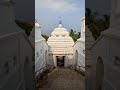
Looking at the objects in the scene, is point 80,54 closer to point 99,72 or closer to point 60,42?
point 60,42

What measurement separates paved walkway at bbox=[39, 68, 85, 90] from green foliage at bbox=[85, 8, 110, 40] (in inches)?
66.1

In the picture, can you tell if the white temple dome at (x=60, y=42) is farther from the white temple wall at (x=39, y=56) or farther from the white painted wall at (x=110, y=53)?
the white painted wall at (x=110, y=53)

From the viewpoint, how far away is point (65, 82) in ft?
22.0

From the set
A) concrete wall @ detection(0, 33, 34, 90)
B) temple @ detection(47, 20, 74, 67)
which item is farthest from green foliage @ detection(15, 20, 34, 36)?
temple @ detection(47, 20, 74, 67)

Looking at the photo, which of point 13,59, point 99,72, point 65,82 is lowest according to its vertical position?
point 65,82

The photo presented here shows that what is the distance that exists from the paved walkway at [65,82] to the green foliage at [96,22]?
1678mm

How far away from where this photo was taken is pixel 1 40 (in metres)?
3.16

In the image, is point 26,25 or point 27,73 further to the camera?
point 27,73

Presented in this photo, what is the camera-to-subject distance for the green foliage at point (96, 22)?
479cm

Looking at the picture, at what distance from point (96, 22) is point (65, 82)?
2.23 meters

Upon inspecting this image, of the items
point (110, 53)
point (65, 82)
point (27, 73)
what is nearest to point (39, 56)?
point (65, 82)

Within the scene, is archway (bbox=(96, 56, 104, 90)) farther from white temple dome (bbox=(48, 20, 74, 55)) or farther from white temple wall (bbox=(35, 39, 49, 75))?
white temple dome (bbox=(48, 20, 74, 55))

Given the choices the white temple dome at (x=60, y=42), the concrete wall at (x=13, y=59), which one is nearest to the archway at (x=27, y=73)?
the concrete wall at (x=13, y=59)

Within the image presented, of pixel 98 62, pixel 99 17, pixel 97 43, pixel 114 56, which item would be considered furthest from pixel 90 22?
pixel 114 56
